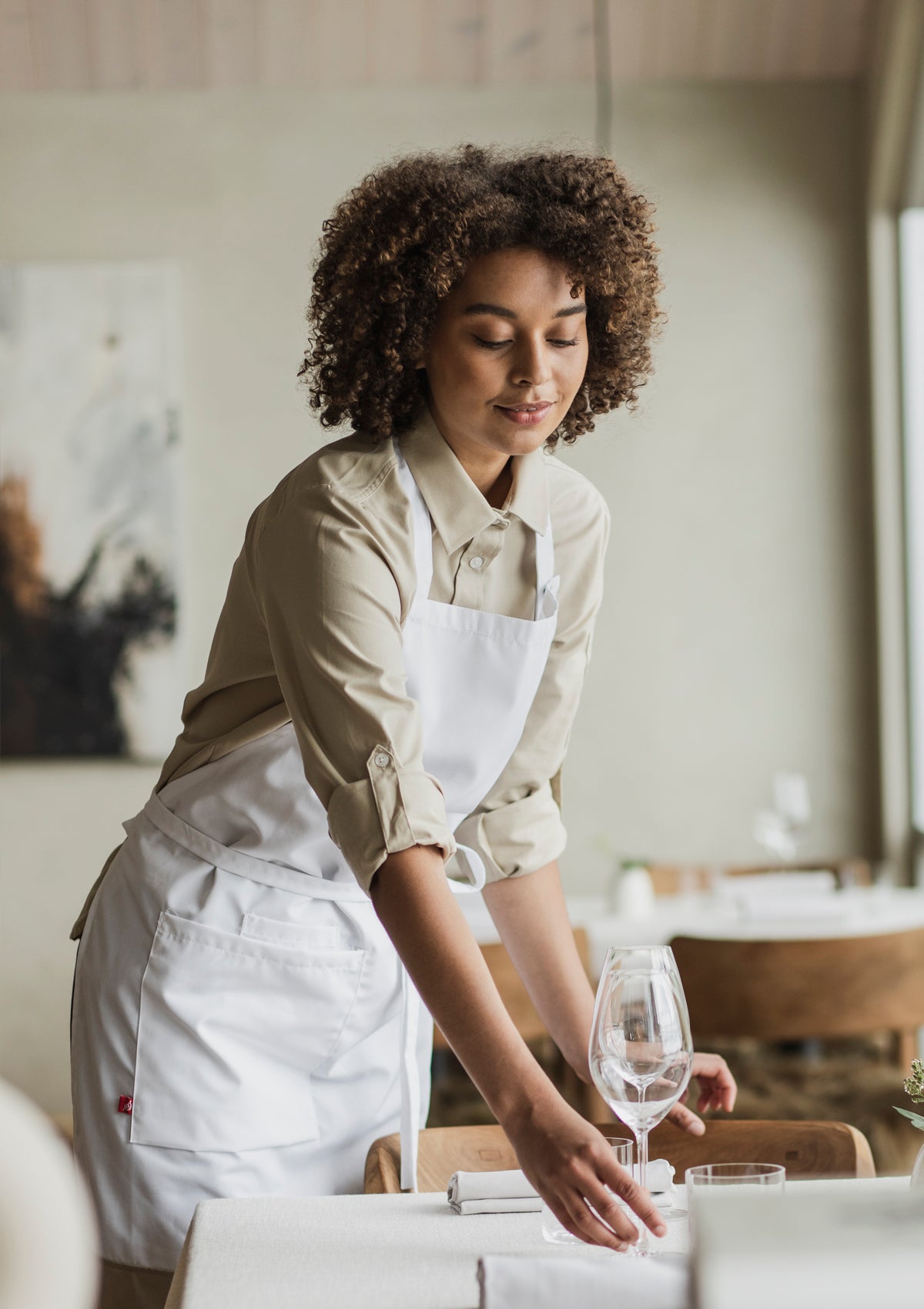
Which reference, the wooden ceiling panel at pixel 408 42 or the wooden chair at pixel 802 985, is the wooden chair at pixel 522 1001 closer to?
the wooden chair at pixel 802 985

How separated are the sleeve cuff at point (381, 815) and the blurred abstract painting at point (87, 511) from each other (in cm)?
320

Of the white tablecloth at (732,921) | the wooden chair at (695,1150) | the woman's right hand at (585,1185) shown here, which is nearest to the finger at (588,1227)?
the woman's right hand at (585,1185)

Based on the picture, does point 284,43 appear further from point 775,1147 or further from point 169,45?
point 775,1147

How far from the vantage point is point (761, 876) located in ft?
11.6

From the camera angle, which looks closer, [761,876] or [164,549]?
[761,876]

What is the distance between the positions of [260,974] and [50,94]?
12.1 feet

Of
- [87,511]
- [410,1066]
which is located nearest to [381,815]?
[410,1066]

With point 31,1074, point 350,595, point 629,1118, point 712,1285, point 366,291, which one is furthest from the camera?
point 31,1074

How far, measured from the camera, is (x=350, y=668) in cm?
103

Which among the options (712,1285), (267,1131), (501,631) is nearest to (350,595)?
(501,631)

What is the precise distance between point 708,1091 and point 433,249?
0.77 metres

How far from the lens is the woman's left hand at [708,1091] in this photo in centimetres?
114

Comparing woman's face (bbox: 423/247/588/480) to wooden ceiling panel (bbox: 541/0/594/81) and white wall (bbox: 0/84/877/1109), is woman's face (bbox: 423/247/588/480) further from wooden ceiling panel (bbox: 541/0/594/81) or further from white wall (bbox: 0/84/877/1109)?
wooden ceiling panel (bbox: 541/0/594/81)

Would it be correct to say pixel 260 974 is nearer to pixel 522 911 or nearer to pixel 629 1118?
pixel 522 911
